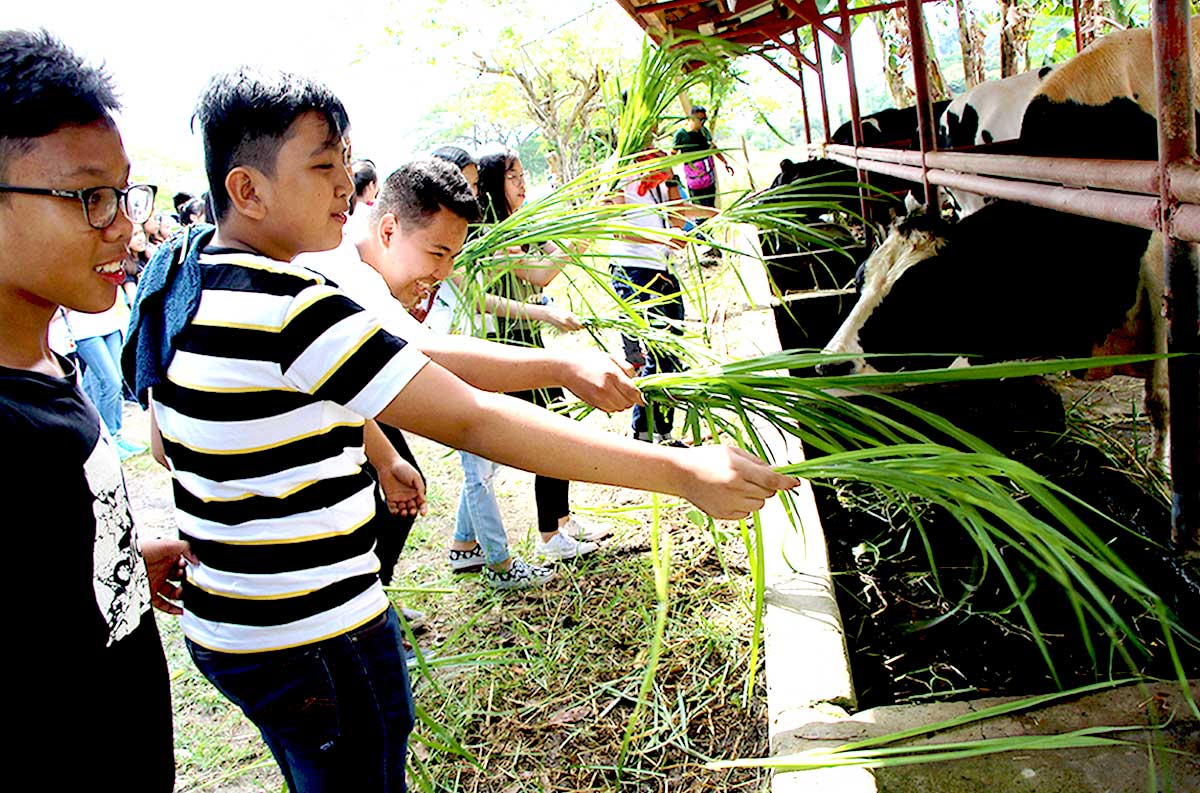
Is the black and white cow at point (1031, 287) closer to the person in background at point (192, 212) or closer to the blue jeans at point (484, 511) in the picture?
the blue jeans at point (484, 511)

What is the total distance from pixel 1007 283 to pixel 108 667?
120 inches

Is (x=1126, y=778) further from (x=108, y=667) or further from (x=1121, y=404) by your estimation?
(x=1121, y=404)

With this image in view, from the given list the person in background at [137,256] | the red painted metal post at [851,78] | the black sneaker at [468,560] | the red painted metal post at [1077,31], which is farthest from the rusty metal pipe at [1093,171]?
the person in background at [137,256]

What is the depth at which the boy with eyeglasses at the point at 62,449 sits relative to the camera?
1031 mm

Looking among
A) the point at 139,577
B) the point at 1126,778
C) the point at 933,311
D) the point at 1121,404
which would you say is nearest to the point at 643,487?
the point at 139,577

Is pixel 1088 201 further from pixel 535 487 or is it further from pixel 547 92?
pixel 547 92

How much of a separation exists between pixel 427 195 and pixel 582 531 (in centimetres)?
184

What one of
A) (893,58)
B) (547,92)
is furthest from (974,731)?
(547,92)

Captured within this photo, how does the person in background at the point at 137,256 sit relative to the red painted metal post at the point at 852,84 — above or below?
below

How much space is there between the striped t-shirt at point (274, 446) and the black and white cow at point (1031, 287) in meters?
Result: 2.19

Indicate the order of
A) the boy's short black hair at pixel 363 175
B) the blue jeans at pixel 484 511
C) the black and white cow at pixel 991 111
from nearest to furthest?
the blue jeans at pixel 484 511, the boy's short black hair at pixel 363 175, the black and white cow at pixel 991 111

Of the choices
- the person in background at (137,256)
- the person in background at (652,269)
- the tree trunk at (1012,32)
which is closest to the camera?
the person in background at (652,269)

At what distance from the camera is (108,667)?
115 cm

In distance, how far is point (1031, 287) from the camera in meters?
3.12
